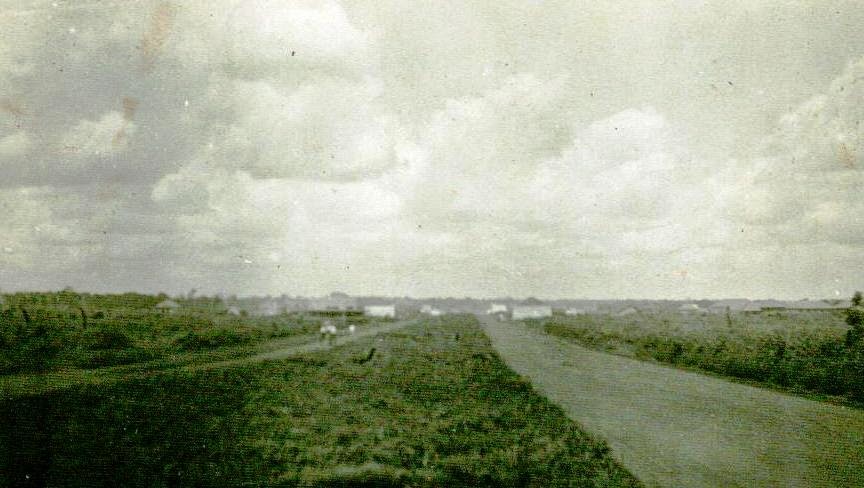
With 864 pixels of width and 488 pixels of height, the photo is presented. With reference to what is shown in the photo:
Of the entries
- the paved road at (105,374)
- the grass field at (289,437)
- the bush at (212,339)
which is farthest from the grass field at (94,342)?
the grass field at (289,437)

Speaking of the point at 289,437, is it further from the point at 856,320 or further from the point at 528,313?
the point at 528,313

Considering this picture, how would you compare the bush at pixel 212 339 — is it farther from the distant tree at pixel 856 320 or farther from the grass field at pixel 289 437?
the distant tree at pixel 856 320

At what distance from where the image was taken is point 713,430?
1838 cm

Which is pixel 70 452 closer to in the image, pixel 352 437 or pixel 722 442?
pixel 352 437

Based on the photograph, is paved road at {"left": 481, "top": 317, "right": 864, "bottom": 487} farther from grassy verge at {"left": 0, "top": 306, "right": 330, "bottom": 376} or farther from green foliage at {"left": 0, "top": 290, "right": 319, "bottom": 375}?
green foliage at {"left": 0, "top": 290, "right": 319, "bottom": 375}

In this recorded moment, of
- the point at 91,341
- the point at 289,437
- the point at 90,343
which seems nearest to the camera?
the point at 289,437

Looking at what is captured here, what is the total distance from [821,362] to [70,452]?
3274 cm

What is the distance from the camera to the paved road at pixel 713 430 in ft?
44.5

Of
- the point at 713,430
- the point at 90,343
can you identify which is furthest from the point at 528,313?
the point at 713,430

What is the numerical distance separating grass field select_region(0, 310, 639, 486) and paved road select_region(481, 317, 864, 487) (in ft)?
4.78

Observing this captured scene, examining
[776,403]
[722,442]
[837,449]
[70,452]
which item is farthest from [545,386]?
[70,452]

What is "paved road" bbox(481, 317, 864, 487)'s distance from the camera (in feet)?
44.5

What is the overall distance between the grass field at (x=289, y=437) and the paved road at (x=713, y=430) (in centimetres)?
146

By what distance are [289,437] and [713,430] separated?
1329 centimetres
